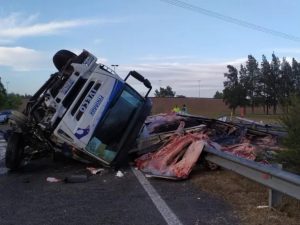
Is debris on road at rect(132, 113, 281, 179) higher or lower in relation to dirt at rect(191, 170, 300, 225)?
higher

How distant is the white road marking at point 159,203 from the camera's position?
260 inches

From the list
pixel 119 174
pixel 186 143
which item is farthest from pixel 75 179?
pixel 186 143

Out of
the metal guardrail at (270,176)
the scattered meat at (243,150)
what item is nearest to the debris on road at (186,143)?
the scattered meat at (243,150)

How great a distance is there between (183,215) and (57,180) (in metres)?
4.03

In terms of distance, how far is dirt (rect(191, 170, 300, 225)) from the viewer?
654cm

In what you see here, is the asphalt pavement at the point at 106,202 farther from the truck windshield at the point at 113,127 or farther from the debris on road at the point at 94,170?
the truck windshield at the point at 113,127

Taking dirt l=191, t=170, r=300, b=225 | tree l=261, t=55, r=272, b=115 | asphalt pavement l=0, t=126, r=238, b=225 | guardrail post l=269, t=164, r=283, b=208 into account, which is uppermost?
tree l=261, t=55, r=272, b=115

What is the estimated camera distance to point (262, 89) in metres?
115

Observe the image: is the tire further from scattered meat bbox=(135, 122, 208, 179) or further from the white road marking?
the white road marking

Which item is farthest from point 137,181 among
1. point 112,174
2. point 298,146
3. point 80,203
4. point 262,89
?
point 262,89

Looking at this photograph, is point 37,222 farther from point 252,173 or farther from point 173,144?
point 173,144

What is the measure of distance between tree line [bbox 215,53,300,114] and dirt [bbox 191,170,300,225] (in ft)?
328

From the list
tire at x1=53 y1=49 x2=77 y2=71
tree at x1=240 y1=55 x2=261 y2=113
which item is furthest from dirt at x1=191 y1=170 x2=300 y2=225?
tree at x1=240 y1=55 x2=261 y2=113

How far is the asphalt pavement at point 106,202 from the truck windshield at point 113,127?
0.50m
